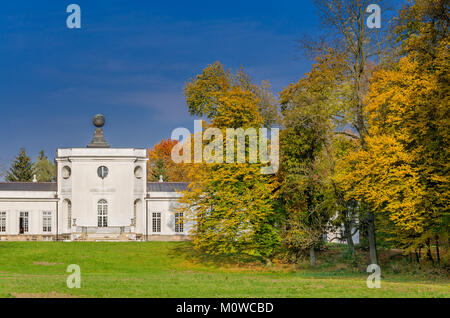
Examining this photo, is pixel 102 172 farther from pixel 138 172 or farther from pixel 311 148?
pixel 311 148

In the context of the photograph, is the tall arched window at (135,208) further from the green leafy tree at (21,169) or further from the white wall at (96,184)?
the green leafy tree at (21,169)

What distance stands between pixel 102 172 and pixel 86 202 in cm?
287

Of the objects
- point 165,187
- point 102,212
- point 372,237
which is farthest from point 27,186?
point 372,237

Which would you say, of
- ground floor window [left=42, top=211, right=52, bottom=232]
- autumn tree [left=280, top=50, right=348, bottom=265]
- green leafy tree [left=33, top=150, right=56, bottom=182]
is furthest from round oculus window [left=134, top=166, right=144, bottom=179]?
green leafy tree [left=33, top=150, right=56, bottom=182]

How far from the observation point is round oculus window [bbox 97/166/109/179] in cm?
4894

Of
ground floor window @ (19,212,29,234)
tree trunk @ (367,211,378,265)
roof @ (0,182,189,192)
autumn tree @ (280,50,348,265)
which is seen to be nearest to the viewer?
tree trunk @ (367,211,378,265)

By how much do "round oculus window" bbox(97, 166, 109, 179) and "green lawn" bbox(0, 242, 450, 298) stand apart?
7789mm

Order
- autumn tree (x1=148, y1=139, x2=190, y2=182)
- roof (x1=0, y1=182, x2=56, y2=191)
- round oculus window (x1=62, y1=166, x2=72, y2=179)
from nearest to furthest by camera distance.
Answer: round oculus window (x1=62, y1=166, x2=72, y2=179), roof (x1=0, y1=182, x2=56, y2=191), autumn tree (x1=148, y1=139, x2=190, y2=182)

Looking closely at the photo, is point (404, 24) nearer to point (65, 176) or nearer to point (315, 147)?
point (315, 147)

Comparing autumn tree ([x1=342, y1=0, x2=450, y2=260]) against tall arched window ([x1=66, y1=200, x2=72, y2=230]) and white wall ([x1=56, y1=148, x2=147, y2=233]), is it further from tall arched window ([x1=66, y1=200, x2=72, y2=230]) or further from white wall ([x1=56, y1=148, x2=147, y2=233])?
tall arched window ([x1=66, y1=200, x2=72, y2=230])

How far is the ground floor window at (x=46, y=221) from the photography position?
161 feet

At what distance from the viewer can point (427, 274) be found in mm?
27359

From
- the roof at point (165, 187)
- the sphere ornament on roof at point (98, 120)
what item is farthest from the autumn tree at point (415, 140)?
the sphere ornament on roof at point (98, 120)

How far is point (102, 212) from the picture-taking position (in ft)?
160
